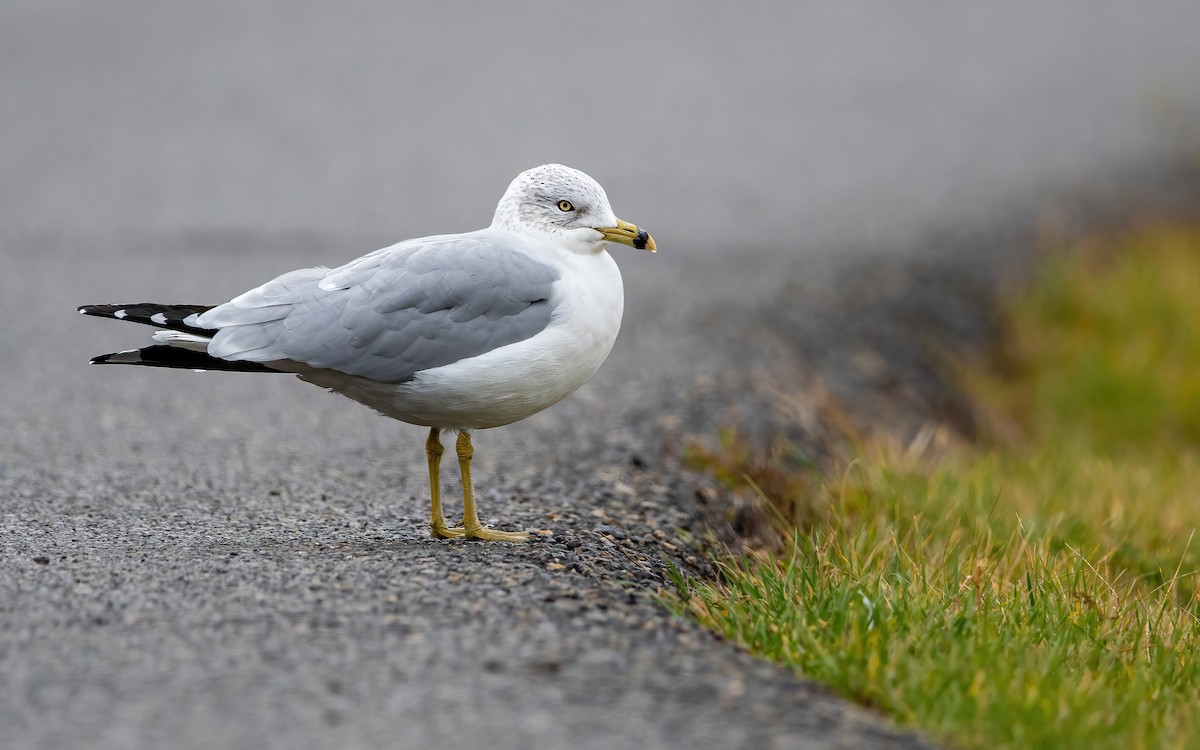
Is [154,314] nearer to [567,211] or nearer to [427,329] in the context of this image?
[427,329]

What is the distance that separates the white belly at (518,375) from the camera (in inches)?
147

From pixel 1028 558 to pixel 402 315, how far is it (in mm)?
2112

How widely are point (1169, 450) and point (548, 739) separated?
5.25 metres

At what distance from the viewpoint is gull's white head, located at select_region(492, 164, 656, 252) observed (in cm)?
406

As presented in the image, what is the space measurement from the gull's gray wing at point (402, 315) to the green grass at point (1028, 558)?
2.92 ft

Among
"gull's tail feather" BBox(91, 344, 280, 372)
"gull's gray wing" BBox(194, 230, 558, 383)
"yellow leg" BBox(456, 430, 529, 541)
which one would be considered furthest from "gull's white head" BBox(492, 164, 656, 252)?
"gull's tail feather" BBox(91, 344, 280, 372)

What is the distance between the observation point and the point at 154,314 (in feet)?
12.6

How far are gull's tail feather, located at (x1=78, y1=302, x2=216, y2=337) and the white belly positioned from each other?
1.18 feet

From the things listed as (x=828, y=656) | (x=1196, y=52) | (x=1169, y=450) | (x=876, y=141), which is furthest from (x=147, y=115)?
(x=1196, y=52)

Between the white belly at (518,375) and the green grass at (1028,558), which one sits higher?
the white belly at (518,375)

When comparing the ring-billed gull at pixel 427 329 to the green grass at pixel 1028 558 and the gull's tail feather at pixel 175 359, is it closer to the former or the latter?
the gull's tail feather at pixel 175 359

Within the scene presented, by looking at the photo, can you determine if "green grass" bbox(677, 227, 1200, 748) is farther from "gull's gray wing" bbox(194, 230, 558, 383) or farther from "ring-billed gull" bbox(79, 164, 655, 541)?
"gull's gray wing" bbox(194, 230, 558, 383)

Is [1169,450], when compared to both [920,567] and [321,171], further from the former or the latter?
[321,171]

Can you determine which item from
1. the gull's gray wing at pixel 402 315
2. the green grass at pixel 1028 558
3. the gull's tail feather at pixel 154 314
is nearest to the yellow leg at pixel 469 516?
the gull's gray wing at pixel 402 315
